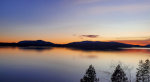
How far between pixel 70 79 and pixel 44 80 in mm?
11829

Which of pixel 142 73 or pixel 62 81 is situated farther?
pixel 62 81

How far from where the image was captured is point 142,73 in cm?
3250

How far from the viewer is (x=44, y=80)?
191 ft

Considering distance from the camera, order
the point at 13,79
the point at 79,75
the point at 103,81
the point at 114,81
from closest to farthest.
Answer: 1. the point at 114,81
2. the point at 103,81
3. the point at 13,79
4. the point at 79,75

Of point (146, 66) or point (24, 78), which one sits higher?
point (146, 66)

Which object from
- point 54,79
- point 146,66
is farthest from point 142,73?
point 54,79

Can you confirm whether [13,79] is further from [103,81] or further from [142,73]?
[142,73]

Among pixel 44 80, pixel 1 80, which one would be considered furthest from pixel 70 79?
pixel 1 80

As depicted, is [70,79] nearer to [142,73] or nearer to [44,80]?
[44,80]

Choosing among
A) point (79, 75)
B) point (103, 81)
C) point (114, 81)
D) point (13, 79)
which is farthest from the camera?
point (79, 75)

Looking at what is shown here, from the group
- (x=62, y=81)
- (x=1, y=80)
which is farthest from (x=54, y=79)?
(x=1, y=80)

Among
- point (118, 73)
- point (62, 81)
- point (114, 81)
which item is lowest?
point (62, 81)

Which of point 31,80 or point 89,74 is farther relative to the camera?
point 31,80

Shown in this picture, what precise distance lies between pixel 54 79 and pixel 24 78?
13626mm
